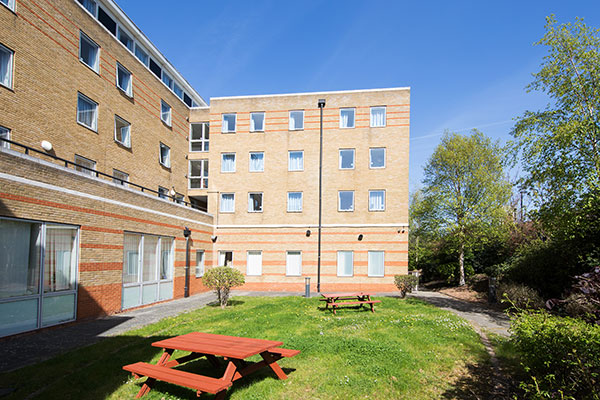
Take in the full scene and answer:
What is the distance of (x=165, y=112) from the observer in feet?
69.5

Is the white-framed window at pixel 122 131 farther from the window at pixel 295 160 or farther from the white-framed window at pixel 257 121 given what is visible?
the window at pixel 295 160

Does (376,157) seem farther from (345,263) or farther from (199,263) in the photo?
(199,263)

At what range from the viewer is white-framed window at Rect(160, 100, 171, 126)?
67.9 ft

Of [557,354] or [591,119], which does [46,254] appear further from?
[591,119]

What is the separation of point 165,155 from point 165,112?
2581mm

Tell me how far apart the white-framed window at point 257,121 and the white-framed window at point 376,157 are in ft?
23.0

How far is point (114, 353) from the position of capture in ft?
24.4

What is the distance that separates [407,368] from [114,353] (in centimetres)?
589

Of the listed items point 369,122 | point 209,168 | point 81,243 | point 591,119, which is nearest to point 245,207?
point 209,168

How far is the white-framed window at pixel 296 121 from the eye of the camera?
22.1 m

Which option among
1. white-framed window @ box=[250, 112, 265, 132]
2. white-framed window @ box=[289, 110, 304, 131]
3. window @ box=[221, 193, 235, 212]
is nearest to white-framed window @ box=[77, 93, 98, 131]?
window @ box=[221, 193, 235, 212]

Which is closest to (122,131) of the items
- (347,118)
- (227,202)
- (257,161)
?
(227,202)

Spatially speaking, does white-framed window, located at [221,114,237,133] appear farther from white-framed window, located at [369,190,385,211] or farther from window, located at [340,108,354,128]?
white-framed window, located at [369,190,385,211]

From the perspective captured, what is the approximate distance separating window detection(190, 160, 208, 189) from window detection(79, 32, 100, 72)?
29.0ft
